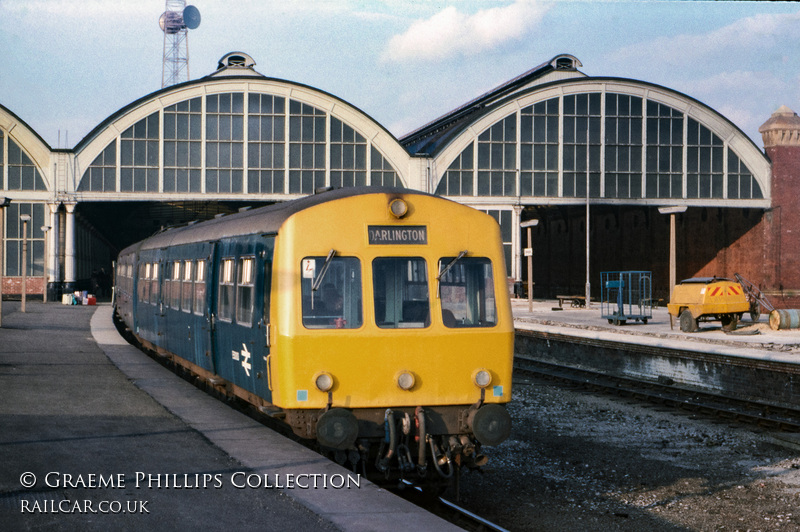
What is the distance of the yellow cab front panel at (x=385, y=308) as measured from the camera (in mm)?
8734

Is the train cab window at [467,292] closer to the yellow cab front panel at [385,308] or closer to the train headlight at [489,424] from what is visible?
the yellow cab front panel at [385,308]

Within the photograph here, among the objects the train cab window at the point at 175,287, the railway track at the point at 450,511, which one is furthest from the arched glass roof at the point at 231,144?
the railway track at the point at 450,511

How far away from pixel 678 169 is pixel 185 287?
4216 cm

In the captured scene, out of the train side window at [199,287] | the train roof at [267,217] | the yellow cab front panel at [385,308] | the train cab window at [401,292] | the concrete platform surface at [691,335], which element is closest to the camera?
the yellow cab front panel at [385,308]

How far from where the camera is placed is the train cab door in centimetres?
954

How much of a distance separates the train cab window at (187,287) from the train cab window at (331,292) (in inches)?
195

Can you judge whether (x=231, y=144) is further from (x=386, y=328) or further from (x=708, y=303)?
(x=386, y=328)

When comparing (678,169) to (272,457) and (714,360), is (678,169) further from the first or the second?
(272,457)

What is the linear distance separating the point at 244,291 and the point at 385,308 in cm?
211

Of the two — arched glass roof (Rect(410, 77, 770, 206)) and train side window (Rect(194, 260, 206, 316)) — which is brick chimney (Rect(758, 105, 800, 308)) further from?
train side window (Rect(194, 260, 206, 316))

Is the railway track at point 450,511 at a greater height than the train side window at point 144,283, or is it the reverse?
the train side window at point 144,283

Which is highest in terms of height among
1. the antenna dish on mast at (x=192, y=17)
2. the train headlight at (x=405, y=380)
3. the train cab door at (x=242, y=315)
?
the antenna dish on mast at (x=192, y=17)

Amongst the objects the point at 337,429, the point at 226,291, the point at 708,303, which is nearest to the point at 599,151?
the point at 708,303

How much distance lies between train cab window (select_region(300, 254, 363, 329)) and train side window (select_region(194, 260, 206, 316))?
389 cm
